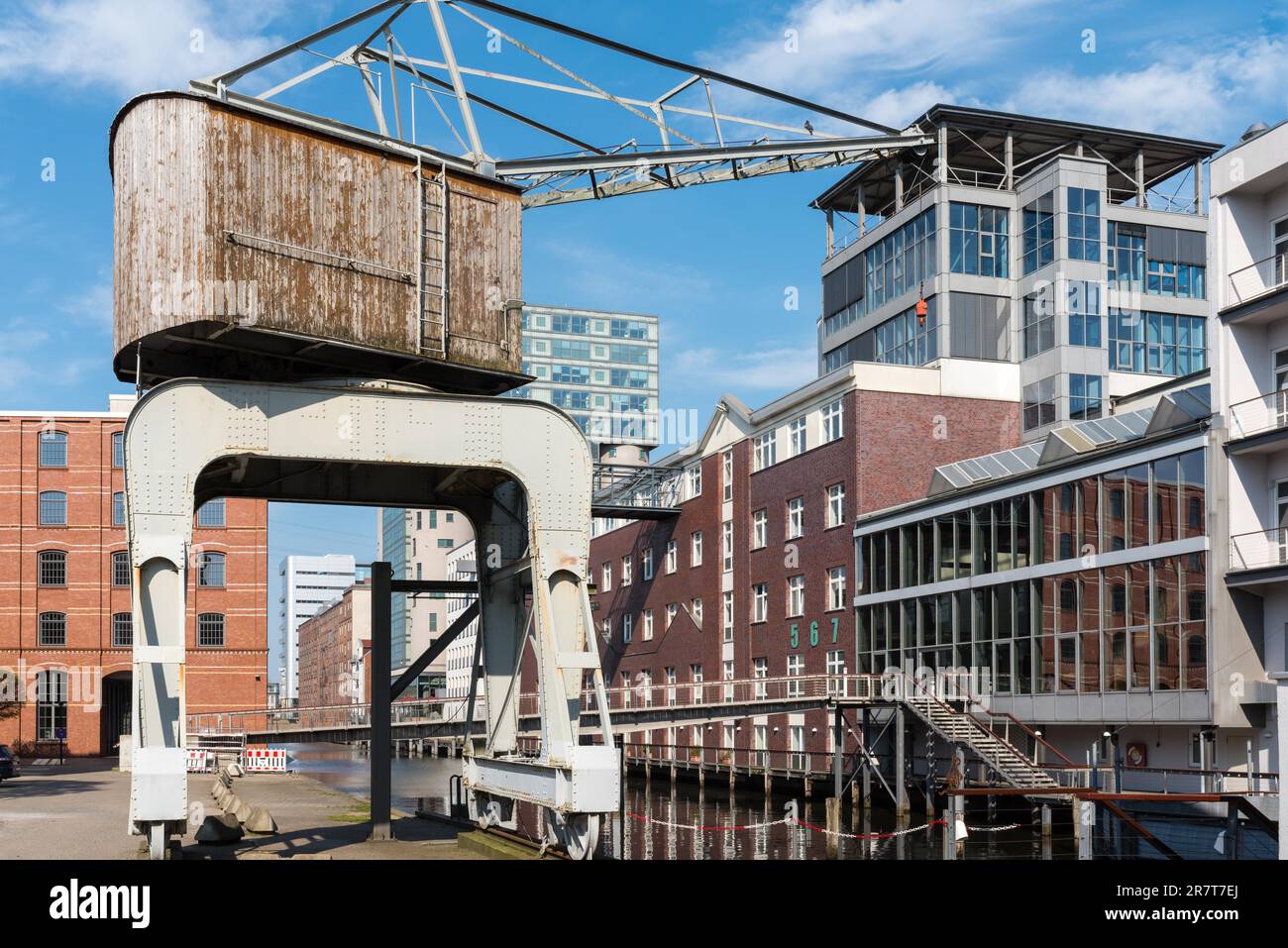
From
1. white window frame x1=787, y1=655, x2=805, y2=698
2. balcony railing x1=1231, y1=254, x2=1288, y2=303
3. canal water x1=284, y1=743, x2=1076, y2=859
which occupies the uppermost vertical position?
balcony railing x1=1231, y1=254, x2=1288, y2=303

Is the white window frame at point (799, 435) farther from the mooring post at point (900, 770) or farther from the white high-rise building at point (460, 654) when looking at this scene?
the white high-rise building at point (460, 654)

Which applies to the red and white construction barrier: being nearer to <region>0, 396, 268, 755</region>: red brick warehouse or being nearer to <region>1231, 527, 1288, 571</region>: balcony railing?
<region>0, 396, 268, 755</region>: red brick warehouse

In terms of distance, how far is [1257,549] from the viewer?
3525 centimetres

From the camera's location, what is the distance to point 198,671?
7688 cm

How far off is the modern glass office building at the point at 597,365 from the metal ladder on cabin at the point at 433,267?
537 feet

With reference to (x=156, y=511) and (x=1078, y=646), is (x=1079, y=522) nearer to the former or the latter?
(x=1078, y=646)

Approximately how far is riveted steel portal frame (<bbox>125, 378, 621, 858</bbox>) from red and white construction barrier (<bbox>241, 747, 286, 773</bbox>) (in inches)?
1317

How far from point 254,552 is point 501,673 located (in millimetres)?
54806

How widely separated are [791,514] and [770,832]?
2182 centimetres

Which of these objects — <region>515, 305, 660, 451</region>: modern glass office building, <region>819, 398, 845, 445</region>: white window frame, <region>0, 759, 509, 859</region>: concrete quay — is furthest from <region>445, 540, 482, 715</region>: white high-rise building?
<region>0, 759, 509, 859</region>: concrete quay

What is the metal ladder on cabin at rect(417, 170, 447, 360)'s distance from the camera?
76.1 feet

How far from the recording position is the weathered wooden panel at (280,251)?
828 inches

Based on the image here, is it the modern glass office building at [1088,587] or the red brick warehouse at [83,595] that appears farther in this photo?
the red brick warehouse at [83,595]

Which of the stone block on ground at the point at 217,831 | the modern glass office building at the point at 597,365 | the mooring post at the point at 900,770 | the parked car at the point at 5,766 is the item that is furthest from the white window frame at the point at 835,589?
the modern glass office building at the point at 597,365
